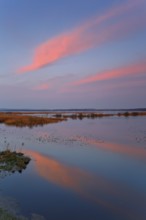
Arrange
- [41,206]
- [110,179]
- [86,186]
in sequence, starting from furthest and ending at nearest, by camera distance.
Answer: [110,179], [86,186], [41,206]

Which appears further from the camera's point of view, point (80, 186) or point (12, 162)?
point (12, 162)

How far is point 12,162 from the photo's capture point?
18828 millimetres

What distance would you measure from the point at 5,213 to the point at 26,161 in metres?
9.68

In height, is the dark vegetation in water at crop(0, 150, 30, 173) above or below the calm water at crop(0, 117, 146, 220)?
above

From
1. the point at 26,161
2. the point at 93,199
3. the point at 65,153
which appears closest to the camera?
the point at 93,199

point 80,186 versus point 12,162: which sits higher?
point 12,162

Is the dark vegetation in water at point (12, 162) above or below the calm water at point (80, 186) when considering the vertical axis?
above

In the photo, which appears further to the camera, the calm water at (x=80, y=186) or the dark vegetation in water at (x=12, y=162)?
the dark vegetation in water at (x=12, y=162)

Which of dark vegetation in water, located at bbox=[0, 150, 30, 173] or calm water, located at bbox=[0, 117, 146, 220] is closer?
calm water, located at bbox=[0, 117, 146, 220]

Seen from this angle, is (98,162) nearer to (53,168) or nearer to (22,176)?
(53,168)

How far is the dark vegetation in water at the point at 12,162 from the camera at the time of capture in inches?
686

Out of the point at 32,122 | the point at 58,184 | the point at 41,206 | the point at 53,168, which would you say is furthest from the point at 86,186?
the point at 32,122

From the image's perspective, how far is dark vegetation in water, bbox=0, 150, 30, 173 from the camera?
17.4m

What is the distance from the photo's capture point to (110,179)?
15.5 m
